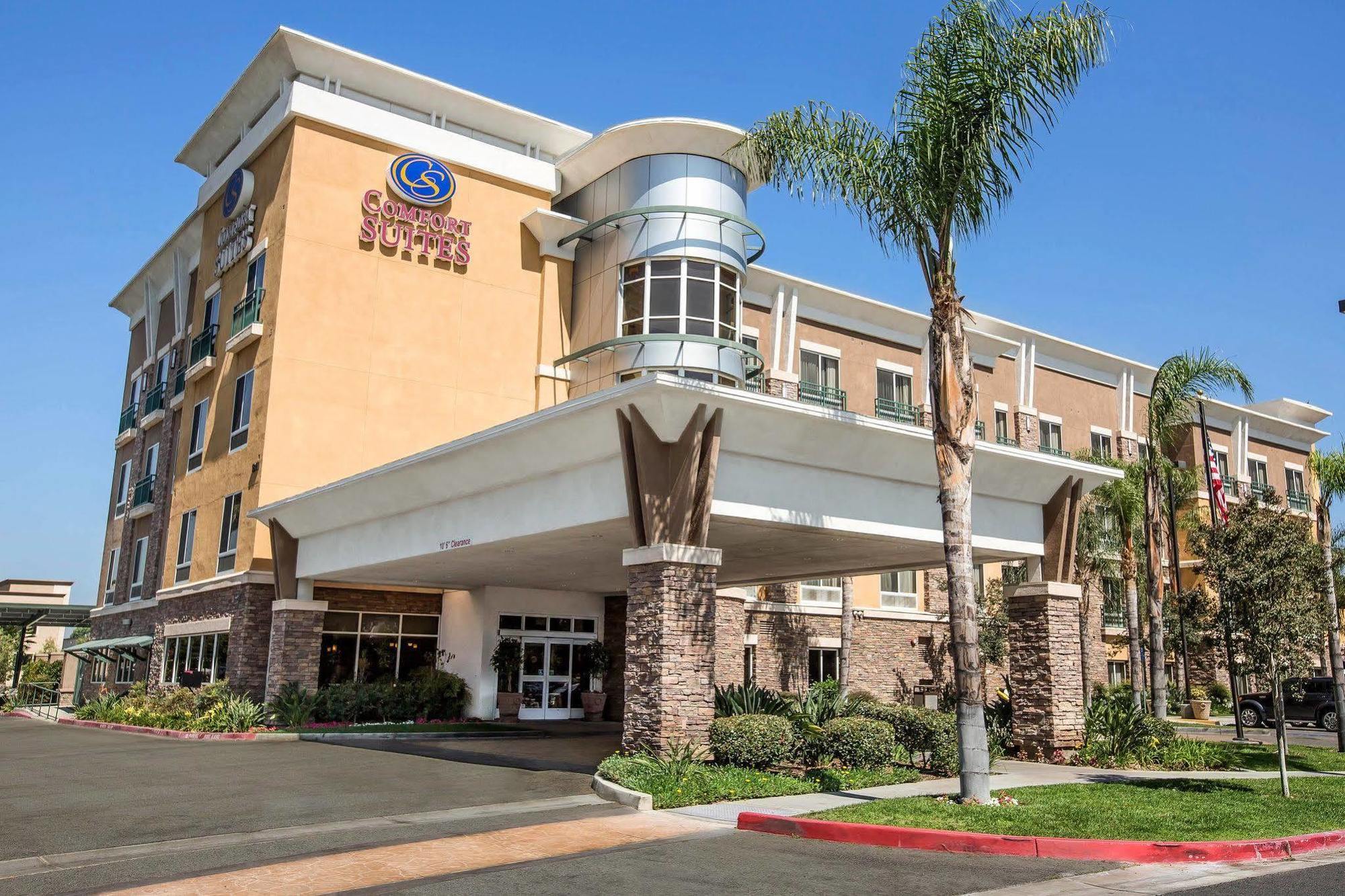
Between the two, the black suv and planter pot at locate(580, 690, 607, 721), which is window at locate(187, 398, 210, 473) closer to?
planter pot at locate(580, 690, 607, 721)

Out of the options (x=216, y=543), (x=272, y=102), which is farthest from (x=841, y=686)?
(x=272, y=102)

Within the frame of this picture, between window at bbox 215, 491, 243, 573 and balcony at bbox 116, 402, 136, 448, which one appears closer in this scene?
window at bbox 215, 491, 243, 573

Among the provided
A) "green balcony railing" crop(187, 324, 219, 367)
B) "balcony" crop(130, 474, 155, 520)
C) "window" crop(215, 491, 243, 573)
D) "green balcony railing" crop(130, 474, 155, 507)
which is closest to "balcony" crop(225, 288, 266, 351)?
"green balcony railing" crop(187, 324, 219, 367)

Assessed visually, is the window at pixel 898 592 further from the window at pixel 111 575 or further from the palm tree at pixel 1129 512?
the window at pixel 111 575

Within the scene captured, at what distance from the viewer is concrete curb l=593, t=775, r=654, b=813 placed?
49.2 feet

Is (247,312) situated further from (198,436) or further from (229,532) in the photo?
(229,532)

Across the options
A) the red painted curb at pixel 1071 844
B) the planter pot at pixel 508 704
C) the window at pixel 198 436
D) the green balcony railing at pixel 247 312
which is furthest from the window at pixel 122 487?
the red painted curb at pixel 1071 844

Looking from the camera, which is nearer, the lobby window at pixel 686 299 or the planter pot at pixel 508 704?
the lobby window at pixel 686 299

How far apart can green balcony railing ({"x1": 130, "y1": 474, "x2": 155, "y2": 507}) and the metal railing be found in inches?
1123

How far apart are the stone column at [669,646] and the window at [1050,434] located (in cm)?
3400

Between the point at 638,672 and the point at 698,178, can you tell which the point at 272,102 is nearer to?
the point at 698,178

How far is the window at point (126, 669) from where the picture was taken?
41094mm

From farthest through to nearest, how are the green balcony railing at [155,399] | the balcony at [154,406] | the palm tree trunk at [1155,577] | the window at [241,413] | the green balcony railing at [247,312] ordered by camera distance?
1. the green balcony railing at [155,399]
2. the balcony at [154,406]
3. the window at [241,413]
4. the green balcony railing at [247,312]
5. the palm tree trunk at [1155,577]

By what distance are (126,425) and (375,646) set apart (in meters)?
22.3
